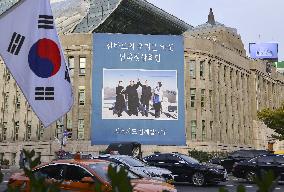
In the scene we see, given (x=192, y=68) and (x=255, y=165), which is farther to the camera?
(x=192, y=68)

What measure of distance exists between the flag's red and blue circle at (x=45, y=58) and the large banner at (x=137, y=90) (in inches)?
1728

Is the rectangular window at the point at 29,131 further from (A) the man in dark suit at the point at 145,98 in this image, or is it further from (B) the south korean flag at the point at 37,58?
(B) the south korean flag at the point at 37,58

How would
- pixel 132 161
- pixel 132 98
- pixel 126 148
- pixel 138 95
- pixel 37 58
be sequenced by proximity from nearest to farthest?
Answer: 1. pixel 37 58
2. pixel 132 161
3. pixel 126 148
4. pixel 132 98
5. pixel 138 95

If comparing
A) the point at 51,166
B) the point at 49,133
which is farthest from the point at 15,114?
the point at 51,166

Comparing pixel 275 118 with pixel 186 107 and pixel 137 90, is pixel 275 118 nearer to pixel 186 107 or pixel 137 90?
pixel 186 107

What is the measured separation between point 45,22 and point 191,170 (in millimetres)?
14775

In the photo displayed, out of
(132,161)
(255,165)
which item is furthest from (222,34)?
(132,161)

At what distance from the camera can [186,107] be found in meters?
55.3

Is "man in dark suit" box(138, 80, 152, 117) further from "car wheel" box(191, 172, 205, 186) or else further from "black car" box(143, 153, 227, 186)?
"car wheel" box(191, 172, 205, 186)

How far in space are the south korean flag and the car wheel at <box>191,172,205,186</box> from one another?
47.5 ft

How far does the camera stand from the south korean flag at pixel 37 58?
8.00m

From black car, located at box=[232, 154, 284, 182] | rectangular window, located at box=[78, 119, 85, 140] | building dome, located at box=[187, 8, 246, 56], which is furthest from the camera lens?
building dome, located at box=[187, 8, 246, 56]

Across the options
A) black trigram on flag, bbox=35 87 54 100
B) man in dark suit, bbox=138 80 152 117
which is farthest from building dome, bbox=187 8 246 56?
black trigram on flag, bbox=35 87 54 100

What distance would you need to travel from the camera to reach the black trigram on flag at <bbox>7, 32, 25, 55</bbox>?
26.8ft
